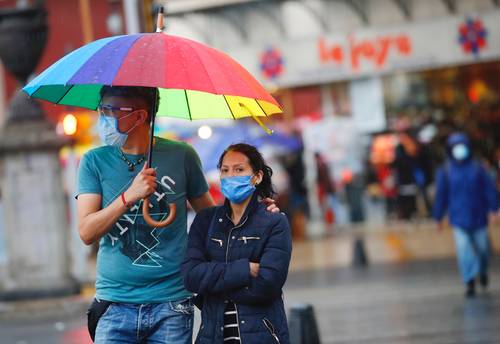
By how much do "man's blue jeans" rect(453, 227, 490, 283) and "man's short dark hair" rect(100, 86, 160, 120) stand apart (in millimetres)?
9313

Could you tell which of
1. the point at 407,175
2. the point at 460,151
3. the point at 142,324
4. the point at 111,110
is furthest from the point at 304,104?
the point at 142,324

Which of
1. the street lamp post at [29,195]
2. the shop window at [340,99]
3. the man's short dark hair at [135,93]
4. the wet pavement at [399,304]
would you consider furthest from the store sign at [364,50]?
the man's short dark hair at [135,93]

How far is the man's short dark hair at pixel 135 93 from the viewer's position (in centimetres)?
580

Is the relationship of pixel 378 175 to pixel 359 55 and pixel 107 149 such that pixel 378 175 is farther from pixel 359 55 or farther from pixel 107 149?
pixel 107 149

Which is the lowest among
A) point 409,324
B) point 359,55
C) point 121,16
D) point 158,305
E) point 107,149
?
point 409,324

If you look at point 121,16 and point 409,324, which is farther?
point 121,16

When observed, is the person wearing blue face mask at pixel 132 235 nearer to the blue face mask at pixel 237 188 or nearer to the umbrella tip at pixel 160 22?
the blue face mask at pixel 237 188

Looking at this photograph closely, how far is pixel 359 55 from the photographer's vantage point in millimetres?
29641

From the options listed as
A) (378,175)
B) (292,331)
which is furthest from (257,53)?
(292,331)

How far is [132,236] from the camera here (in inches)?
225

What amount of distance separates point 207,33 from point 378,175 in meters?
5.45

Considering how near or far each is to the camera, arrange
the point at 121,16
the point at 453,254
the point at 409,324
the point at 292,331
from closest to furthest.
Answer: the point at 292,331
the point at 409,324
the point at 453,254
the point at 121,16

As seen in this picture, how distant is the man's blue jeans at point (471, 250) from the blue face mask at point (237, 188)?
923cm

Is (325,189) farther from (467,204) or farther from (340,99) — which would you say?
(467,204)
